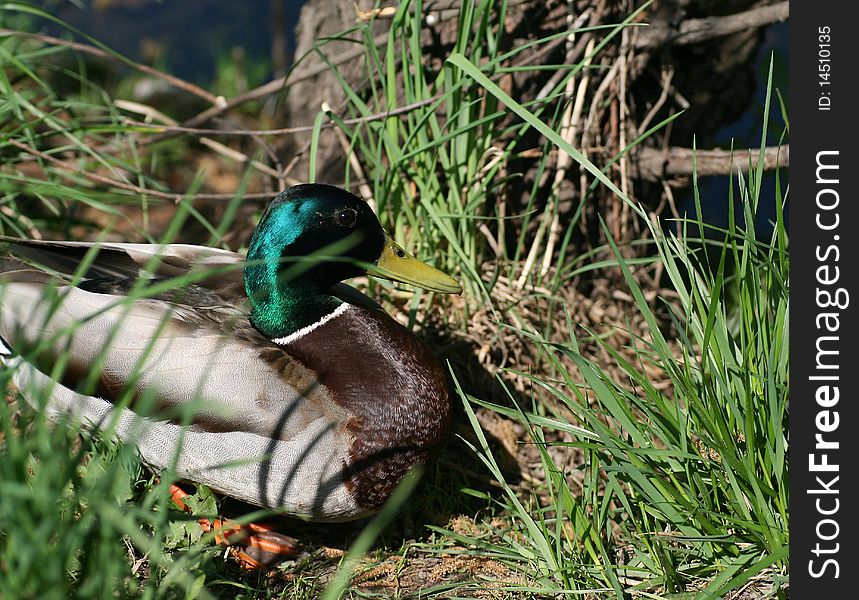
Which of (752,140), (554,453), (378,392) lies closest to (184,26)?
(752,140)

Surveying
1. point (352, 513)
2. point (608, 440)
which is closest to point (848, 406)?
point (608, 440)

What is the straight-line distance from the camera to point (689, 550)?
7.25 feet

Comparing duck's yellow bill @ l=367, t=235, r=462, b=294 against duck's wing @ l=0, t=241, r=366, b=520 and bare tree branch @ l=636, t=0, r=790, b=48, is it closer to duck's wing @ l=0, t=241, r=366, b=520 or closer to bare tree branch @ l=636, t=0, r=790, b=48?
duck's wing @ l=0, t=241, r=366, b=520

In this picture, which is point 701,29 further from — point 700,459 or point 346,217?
point 700,459

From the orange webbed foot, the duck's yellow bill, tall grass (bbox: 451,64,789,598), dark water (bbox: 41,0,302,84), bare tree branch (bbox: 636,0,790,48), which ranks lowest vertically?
the orange webbed foot

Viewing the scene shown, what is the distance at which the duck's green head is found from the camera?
2.57m

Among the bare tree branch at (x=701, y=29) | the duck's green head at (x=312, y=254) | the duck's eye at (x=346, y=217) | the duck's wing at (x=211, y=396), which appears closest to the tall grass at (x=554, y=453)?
the duck's wing at (x=211, y=396)

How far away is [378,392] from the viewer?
2.51 meters

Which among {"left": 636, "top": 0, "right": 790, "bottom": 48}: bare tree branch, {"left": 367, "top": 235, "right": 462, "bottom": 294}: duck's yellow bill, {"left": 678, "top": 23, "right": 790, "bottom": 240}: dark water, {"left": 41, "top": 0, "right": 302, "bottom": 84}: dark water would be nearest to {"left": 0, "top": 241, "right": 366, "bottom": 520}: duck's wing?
{"left": 367, "top": 235, "right": 462, "bottom": 294}: duck's yellow bill

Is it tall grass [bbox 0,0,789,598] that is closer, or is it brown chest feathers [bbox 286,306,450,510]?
tall grass [bbox 0,0,789,598]

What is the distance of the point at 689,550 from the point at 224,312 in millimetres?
1452

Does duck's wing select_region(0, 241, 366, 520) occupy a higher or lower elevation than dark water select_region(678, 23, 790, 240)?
lower

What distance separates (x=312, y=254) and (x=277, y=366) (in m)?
0.33

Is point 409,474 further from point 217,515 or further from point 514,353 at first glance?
point 514,353
